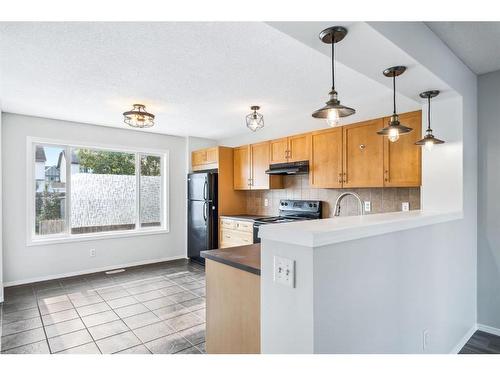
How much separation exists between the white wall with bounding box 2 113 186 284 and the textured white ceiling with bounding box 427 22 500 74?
14.9 feet

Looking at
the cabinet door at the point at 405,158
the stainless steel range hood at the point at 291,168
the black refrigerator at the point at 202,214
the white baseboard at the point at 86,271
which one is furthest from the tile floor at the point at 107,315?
the cabinet door at the point at 405,158

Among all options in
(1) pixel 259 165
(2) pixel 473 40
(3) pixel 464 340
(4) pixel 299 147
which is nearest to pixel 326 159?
(4) pixel 299 147

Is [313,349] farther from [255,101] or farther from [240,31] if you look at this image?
[255,101]

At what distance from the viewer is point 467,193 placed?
8.42 ft

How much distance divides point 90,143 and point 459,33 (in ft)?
15.8

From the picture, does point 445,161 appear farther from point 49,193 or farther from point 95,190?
point 49,193

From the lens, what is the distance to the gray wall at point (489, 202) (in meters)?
2.68

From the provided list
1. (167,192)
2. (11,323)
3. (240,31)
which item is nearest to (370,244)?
(240,31)

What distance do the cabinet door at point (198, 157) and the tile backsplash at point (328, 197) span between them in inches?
40.7

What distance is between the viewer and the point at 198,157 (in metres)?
5.62

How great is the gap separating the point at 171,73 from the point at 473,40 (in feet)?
7.85

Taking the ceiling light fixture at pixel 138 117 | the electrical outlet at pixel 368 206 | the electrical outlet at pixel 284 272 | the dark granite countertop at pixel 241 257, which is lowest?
the dark granite countertop at pixel 241 257

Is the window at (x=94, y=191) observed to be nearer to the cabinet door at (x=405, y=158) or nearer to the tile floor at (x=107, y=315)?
the tile floor at (x=107, y=315)

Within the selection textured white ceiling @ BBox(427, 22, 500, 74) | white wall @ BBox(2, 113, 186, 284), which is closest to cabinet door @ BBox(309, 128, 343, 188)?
textured white ceiling @ BBox(427, 22, 500, 74)
